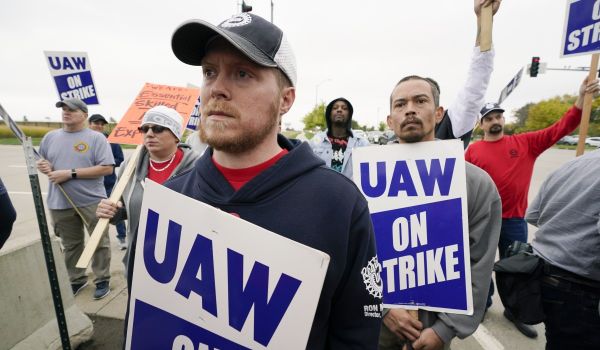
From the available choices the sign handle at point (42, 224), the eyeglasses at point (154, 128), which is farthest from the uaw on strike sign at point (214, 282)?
the eyeglasses at point (154, 128)

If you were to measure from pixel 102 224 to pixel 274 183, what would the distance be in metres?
1.96

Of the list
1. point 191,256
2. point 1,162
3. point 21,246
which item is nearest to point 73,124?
point 21,246

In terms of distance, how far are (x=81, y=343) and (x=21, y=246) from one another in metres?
0.97

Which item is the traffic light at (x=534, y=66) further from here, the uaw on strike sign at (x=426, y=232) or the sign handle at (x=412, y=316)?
the sign handle at (x=412, y=316)

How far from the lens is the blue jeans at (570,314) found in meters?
1.60

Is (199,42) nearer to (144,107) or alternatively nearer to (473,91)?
(473,91)

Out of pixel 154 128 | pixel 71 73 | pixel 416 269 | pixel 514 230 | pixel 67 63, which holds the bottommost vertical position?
pixel 514 230

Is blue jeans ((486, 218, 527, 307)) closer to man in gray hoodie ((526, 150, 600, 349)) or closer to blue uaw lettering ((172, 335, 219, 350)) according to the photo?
man in gray hoodie ((526, 150, 600, 349))

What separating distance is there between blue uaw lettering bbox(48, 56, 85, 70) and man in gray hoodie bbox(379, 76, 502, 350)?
17.0ft

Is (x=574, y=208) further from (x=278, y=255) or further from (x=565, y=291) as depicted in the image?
(x=278, y=255)

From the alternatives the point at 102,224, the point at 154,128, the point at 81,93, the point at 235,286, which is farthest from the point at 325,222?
the point at 81,93

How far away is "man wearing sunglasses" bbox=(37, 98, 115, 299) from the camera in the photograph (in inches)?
134

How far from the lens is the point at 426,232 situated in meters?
1.63

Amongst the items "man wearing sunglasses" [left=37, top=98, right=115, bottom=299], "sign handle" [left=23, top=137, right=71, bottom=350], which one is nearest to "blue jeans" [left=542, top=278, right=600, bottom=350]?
"sign handle" [left=23, top=137, right=71, bottom=350]
